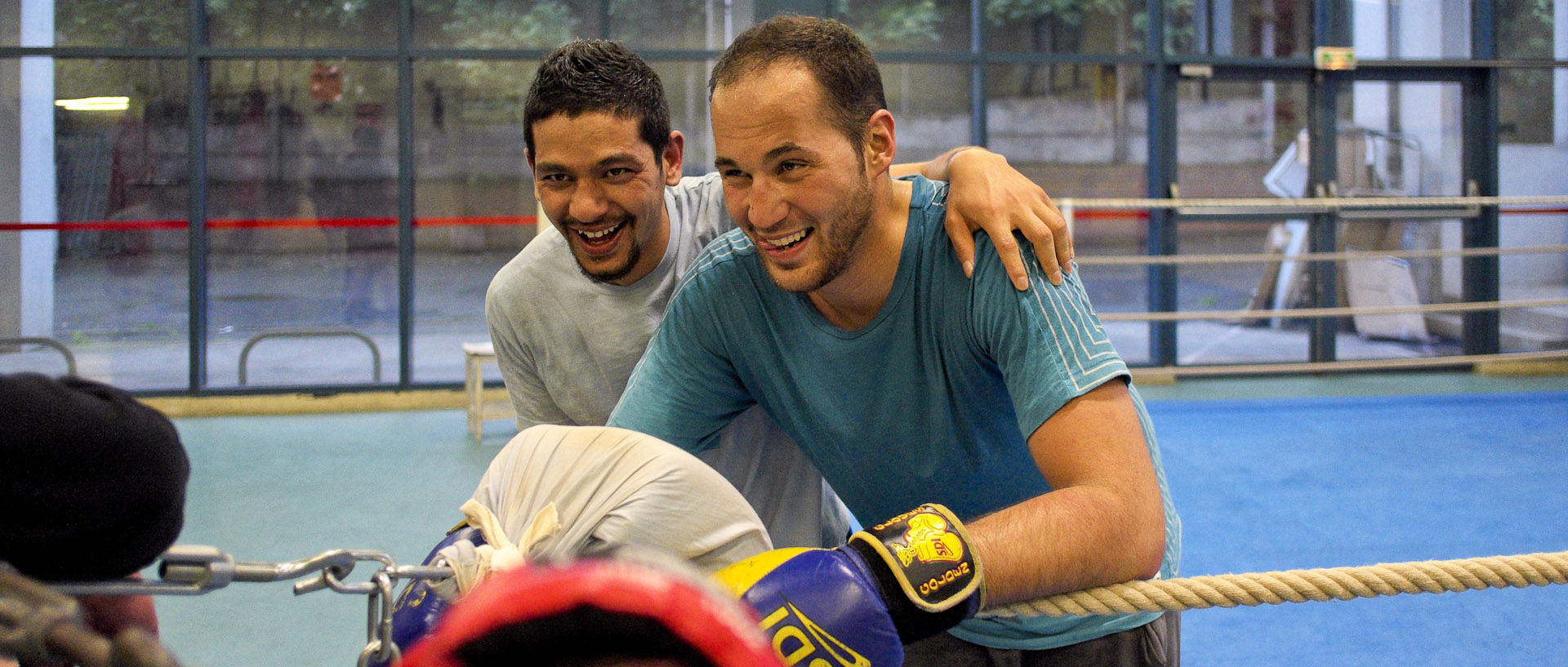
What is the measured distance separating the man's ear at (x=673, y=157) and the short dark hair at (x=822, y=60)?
0.44 meters

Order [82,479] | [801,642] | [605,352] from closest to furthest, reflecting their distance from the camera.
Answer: [82,479] → [801,642] → [605,352]

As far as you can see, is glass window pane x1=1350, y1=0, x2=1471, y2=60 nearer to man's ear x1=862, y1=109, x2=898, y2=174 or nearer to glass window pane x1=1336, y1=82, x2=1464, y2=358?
glass window pane x1=1336, y1=82, x2=1464, y2=358

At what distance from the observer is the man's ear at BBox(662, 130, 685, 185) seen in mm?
1676

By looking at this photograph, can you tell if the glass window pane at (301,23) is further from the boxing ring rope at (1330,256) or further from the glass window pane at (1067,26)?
the boxing ring rope at (1330,256)

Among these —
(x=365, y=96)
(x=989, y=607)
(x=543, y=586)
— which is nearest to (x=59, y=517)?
(x=543, y=586)

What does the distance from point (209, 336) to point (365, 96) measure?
1.69m

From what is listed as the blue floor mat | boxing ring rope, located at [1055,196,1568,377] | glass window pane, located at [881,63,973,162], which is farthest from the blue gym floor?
glass window pane, located at [881,63,973,162]

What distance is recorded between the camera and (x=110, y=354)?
19.9 feet

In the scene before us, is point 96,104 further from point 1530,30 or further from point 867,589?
point 1530,30

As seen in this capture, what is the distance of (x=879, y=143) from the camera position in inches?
50.0

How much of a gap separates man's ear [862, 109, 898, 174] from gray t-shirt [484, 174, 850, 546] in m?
0.44

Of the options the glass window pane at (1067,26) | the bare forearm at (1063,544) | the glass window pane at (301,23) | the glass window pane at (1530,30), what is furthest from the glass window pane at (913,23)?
the bare forearm at (1063,544)

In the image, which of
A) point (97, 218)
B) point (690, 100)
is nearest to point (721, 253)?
point (690, 100)

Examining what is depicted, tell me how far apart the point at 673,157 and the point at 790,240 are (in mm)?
567
